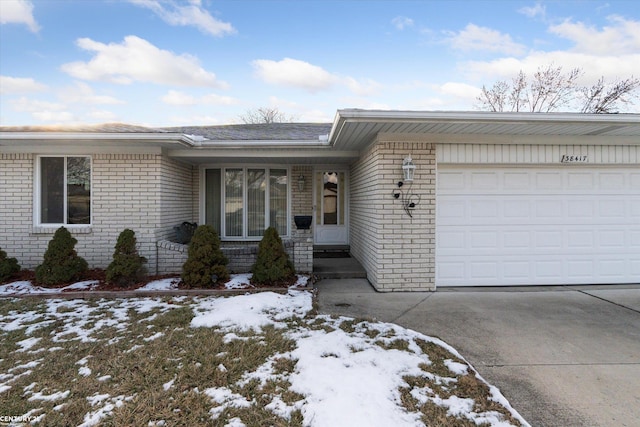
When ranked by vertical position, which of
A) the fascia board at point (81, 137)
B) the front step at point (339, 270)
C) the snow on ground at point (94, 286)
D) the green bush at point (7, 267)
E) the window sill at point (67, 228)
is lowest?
the snow on ground at point (94, 286)

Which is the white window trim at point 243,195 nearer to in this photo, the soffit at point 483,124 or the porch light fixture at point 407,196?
the soffit at point 483,124

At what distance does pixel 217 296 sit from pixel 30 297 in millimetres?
2913

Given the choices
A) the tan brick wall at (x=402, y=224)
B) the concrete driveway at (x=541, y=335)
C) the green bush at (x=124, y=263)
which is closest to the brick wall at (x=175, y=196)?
the green bush at (x=124, y=263)

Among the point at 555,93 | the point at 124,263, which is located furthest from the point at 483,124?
the point at 555,93

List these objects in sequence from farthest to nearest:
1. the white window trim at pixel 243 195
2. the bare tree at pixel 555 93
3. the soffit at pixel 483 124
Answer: the bare tree at pixel 555 93
the white window trim at pixel 243 195
the soffit at pixel 483 124

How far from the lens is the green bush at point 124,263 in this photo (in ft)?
18.3

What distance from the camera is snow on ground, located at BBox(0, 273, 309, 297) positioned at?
5.37m

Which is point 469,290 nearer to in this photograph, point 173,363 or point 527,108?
point 173,363

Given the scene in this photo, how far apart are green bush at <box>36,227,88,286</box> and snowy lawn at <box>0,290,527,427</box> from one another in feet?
4.22

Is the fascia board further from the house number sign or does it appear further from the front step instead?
the house number sign

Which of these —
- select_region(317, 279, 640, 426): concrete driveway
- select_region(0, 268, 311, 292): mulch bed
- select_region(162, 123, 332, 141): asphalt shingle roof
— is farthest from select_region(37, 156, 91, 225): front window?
select_region(317, 279, 640, 426): concrete driveway

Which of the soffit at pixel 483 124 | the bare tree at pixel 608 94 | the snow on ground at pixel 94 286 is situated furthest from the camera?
the bare tree at pixel 608 94

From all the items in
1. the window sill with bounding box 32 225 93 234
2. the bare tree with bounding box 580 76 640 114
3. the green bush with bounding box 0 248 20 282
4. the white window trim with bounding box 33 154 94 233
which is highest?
the bare tree with bounding box 580 76 640 114

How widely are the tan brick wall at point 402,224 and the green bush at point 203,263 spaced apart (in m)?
2.84
